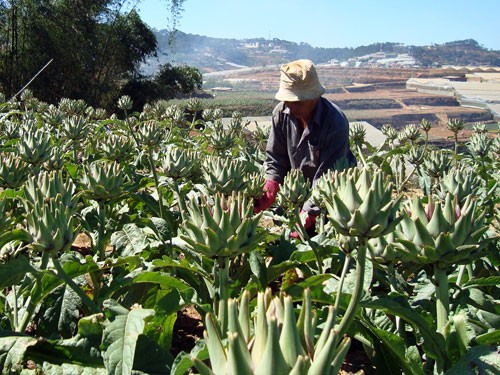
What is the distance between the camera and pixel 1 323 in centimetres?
A: 217

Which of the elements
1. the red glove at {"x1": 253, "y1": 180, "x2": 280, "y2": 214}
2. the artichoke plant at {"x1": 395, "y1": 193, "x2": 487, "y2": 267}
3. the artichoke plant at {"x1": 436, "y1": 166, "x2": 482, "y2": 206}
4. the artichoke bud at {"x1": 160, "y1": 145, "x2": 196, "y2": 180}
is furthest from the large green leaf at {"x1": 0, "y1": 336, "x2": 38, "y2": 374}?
the artichoke plant at {"x1": 436, "y1": 166, "x2": 482, "y2": 206}

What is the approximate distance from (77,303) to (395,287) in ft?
4.03

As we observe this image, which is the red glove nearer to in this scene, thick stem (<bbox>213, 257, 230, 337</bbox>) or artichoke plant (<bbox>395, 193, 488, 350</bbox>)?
thick stem (<bbox>213, 257, 230, 337</bbox>)

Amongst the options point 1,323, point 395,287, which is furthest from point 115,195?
point 395,287

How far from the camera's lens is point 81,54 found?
19062 mm

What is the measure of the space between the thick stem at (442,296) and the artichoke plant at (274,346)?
85 centimetres

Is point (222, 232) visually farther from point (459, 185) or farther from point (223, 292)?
point (459, 185)

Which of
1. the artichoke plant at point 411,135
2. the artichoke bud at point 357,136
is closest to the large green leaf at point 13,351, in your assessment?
the artichoke bud at point 357,136

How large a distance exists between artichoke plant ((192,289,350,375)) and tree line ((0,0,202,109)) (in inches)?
630

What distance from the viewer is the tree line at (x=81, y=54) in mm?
17266

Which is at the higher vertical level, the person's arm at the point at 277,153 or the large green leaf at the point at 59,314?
the person's arm at the point at 277,153

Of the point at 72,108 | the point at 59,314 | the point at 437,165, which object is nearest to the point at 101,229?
the point at 59,314

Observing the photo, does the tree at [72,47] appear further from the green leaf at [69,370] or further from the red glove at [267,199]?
the green leaf at [69,370]

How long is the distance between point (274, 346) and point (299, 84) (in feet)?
8.99
